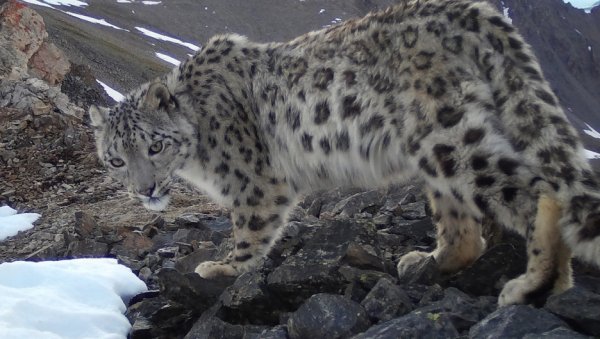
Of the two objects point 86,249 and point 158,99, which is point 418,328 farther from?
point 86,249

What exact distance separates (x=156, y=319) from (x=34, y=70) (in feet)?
79.4

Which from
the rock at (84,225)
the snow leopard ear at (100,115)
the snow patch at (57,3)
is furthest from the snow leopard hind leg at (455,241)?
the snow patch at (57,3)

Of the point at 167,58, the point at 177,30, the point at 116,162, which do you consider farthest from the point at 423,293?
the point at 177,30

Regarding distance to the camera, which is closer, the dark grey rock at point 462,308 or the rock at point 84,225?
the dark grey rock at point 462,308

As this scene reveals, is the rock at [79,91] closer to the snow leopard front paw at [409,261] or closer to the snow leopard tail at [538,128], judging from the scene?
the snow leopard front paw at [409,261]

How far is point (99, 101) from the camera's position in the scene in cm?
3122

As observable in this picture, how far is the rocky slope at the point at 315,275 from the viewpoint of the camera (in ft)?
17.6

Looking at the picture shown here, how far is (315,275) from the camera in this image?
6.54 metres

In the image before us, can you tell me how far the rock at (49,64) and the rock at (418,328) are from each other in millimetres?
26425

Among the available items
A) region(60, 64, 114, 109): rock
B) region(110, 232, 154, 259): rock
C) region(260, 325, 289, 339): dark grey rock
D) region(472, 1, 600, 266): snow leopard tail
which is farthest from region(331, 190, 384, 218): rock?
region(60, 64, 114, 109): rock

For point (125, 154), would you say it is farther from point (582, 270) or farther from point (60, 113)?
point (60, 113)

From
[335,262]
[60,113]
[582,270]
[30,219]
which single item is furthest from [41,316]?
[60,113]

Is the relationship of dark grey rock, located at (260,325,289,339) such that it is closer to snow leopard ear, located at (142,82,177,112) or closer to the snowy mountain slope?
snow leopard ear, located at (142,82,177,112)

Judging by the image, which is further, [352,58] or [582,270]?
[352,58]
